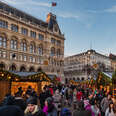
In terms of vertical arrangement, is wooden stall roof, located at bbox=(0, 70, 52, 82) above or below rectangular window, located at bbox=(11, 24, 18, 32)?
below

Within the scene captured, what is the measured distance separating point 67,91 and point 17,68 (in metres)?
21.8

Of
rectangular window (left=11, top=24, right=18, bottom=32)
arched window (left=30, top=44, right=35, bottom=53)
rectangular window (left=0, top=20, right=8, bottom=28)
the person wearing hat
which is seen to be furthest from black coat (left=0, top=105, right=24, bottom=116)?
arched window (left=30, top=44, right=35, bottom=53)

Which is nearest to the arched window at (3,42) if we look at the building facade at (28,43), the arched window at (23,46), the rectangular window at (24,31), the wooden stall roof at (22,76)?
the building facade at (28,43)

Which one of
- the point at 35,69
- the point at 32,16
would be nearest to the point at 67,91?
the point at 35,69

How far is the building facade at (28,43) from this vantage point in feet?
95.9

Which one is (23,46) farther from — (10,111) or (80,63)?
(80,63)

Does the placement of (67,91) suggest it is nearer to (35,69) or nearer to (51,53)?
(35,69)

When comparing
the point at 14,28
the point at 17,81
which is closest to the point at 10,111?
the point at 17,81

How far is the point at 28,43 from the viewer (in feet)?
110

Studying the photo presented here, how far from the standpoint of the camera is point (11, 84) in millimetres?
11250

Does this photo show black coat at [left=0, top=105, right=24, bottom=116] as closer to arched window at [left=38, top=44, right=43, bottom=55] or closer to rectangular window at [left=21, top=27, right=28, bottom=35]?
rectangular window at [left=21, top=27, right=28, bottom=35]

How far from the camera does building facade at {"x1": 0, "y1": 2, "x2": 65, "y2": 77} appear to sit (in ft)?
95.9

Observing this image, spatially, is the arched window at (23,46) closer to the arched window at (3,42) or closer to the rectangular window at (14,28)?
the rectangular window at (14,28)

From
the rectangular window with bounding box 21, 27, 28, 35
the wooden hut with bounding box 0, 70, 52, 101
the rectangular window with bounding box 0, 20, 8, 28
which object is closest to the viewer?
the wooden hut with bounding box 0, 70, 52, 101
